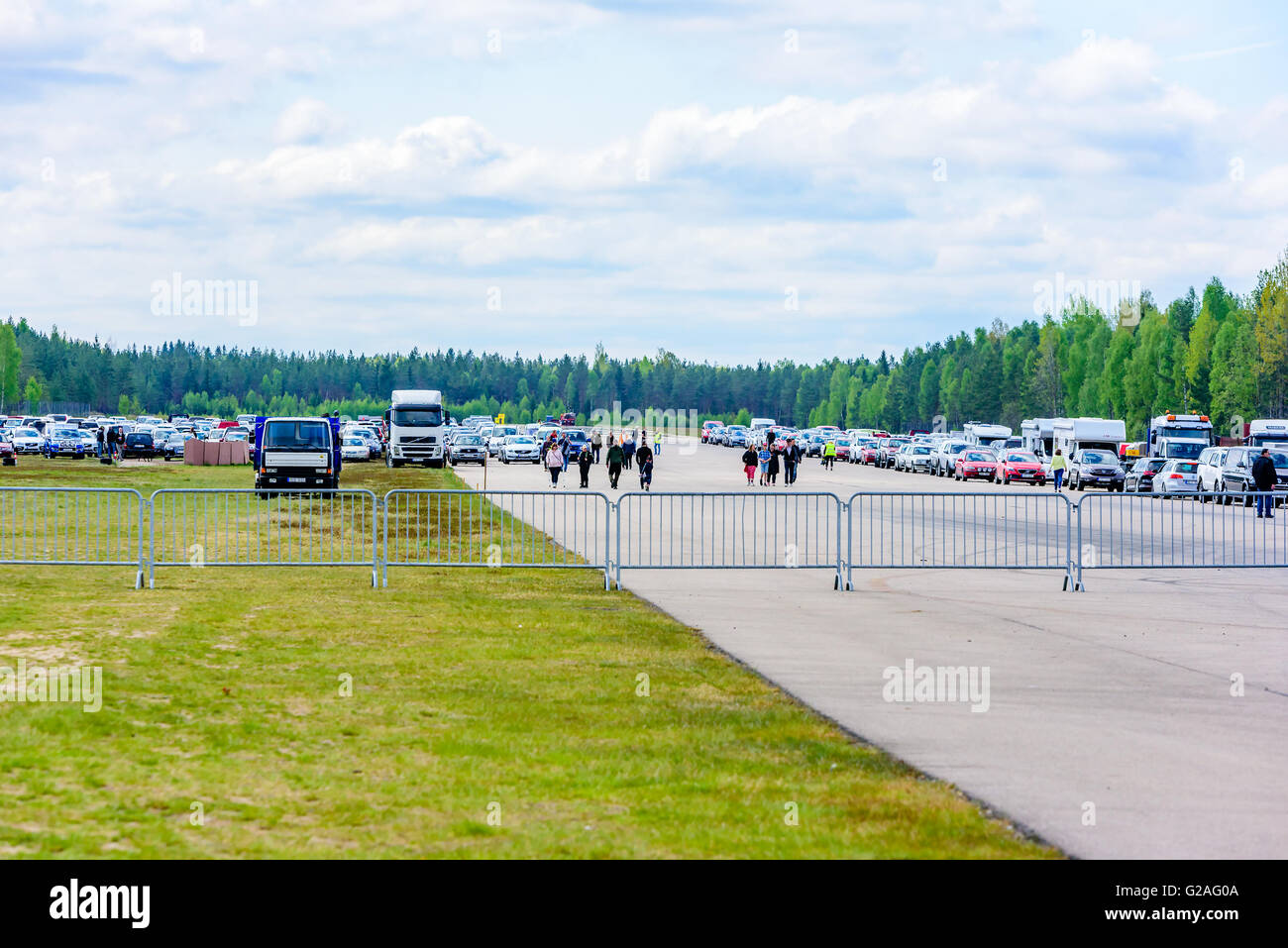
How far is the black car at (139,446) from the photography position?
67.6 metres

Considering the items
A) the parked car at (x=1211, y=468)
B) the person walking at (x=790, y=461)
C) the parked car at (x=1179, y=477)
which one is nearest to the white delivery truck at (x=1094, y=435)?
the parked car at (x=1179, y=477)

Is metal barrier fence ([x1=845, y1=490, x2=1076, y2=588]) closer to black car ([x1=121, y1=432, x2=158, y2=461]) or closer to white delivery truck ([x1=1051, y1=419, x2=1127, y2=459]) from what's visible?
white delivery truck ([x1=1051, y1=419, x2=1127, y2=459])

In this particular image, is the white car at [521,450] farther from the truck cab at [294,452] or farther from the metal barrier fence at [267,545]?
the metal barrier fence at [267,545]

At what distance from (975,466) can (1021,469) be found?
556 cm

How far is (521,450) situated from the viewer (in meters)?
71.8

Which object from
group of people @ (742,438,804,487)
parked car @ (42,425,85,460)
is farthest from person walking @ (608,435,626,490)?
parked car @ (42,425,85,460)

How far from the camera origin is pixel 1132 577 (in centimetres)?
1911

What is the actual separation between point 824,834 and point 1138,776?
2272 millimetres

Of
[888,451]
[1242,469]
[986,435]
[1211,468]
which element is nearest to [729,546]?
[1242,469]

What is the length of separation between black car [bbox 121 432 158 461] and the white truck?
45569mm

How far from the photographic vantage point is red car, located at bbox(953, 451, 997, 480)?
60.8 metres

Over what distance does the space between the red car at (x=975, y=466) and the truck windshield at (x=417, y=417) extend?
902 inches
